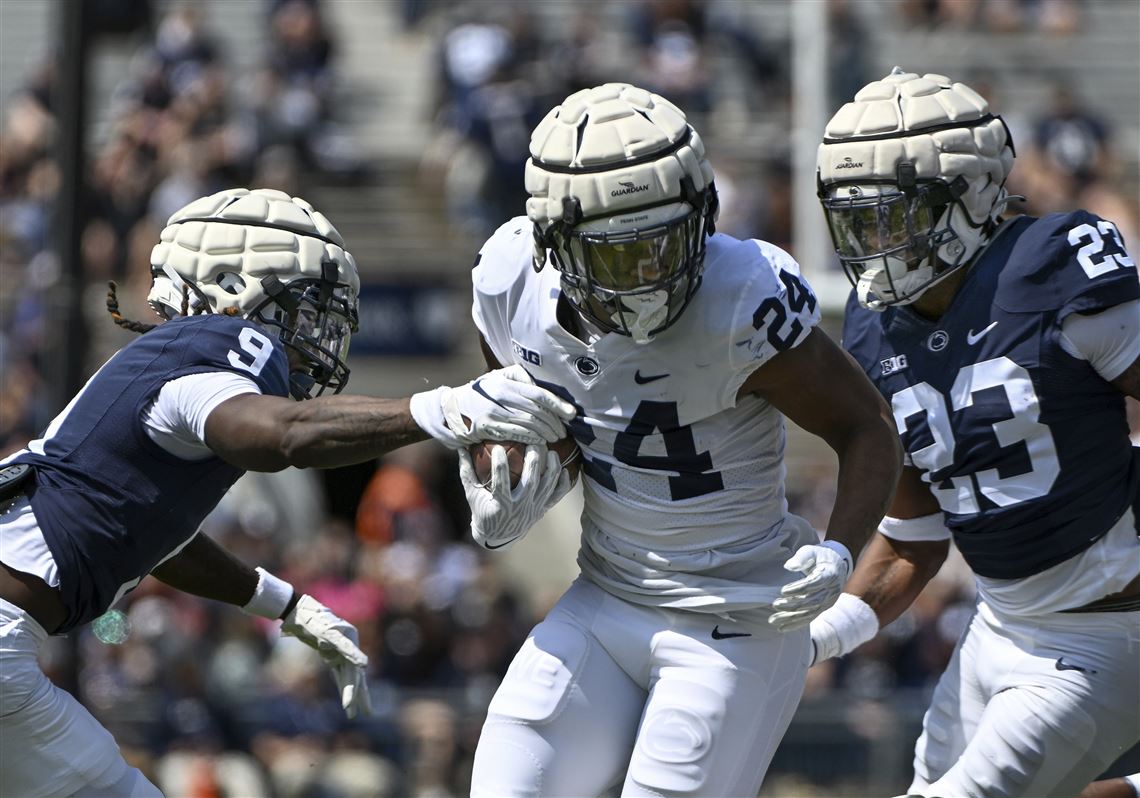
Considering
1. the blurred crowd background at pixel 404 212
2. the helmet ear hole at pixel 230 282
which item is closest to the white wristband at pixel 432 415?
the helmet ear hole at pixel 230 282

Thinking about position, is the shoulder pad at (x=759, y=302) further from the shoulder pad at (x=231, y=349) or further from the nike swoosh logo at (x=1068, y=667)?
the nike swoosh logo at (x=1068, y=667)

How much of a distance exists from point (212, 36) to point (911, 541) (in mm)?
10246

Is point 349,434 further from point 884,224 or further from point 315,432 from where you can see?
point 884,224

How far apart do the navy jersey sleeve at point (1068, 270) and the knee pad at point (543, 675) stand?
1.31 meters

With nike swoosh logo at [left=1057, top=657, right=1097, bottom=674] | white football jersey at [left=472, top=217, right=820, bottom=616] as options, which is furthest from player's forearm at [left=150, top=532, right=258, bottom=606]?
nike swoosh logo at [left=1057, top=657, right=1097, bottom=674]

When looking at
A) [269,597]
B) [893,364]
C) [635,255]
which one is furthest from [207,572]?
[893,364]

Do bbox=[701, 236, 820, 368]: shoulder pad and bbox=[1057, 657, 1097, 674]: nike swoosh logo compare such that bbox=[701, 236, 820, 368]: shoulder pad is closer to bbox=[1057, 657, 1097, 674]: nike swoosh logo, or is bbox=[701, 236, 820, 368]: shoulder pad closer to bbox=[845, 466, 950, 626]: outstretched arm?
bbox=[845, 466, 950, 626]: outstretched arm

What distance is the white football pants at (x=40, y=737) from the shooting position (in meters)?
3.93

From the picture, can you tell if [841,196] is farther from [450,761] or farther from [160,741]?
[160,741]

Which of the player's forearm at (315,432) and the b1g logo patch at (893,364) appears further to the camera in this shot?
the b1g logo patch at (893,364)

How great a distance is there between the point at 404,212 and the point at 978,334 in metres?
9.10

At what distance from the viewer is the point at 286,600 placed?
15.9 ft

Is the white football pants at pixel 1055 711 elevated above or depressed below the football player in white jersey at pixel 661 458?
below

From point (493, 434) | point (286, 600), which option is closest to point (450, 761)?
point (286, 600)
